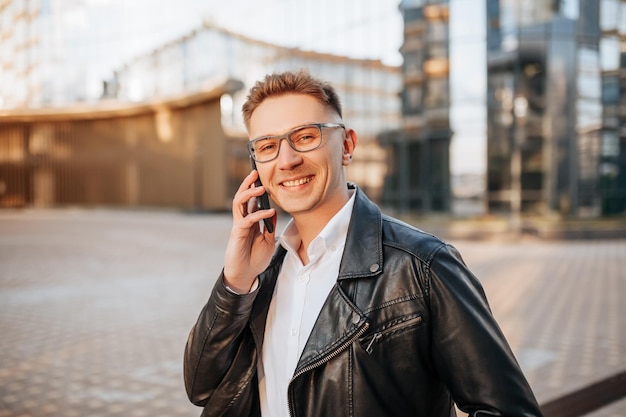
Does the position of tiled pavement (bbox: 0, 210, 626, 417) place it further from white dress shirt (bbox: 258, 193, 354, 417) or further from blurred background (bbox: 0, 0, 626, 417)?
white dress shirt (bbox: 258, 193, 354, 417)

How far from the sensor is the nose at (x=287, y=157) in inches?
70.3

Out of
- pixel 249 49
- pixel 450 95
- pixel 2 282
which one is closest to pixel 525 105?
pixel 450 95

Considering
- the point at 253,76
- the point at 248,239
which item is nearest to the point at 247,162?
the point at 253,76

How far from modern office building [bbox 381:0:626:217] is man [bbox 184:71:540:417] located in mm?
21258

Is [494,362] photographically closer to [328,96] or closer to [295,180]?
[295,180]

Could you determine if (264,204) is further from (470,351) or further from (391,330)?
(470,351)

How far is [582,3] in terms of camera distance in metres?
20.9

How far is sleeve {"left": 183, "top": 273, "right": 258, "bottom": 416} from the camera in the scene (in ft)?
5.93

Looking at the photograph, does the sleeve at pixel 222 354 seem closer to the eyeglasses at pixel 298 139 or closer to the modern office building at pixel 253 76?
the eyeglasses at pixel 298 139

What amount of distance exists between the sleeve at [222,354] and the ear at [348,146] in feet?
1.96

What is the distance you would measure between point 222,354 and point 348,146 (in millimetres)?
886

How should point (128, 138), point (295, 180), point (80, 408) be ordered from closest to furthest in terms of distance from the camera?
point (295, 180) < point (80, 408) < point (128, 138)

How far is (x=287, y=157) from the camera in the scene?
178 cm

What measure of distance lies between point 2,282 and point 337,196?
10.5 m
